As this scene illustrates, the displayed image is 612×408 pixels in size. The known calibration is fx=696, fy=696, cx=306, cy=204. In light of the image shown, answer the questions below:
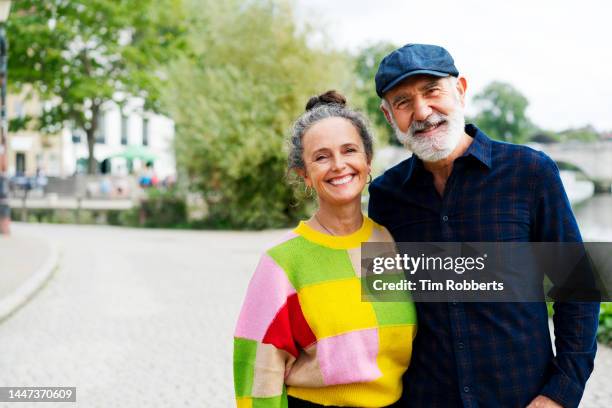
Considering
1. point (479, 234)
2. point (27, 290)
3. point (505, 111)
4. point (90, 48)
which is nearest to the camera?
point (479, 234)

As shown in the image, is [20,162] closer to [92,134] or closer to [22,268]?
[92,134]

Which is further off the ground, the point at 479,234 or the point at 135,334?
the point at 479,234

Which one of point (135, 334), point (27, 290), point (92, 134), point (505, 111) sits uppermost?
point (505, 111)

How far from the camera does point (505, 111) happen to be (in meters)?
76.3

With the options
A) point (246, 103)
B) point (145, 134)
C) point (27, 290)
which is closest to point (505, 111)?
point (145, 134)

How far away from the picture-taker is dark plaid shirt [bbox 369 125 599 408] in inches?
89.0

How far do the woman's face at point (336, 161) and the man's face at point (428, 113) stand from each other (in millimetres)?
178

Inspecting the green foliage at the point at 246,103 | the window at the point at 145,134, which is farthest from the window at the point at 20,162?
the green foliage at the point at 246,103

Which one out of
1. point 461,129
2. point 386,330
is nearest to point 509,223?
point 461,129

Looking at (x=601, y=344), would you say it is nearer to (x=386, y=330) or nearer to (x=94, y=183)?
(x=386, y=330)

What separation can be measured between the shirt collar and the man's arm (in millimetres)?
184

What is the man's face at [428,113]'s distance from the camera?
2350mm

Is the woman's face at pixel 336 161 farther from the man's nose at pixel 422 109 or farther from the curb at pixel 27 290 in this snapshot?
the curb at pixel 27 290

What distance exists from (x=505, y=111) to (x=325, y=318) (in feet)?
256
